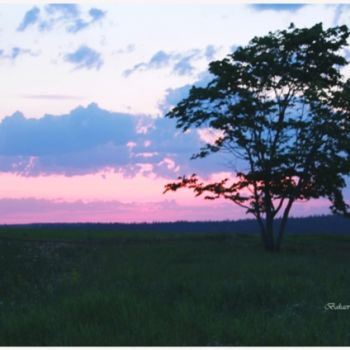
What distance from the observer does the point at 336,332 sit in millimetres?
10836

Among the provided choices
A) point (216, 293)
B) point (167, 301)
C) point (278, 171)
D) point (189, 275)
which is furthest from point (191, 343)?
point (278, 171)

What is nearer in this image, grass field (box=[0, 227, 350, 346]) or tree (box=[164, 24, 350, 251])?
grass field (box=[0, 227, 350, 346])

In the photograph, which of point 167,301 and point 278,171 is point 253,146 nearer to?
point 278,171

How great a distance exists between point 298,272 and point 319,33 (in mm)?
23224

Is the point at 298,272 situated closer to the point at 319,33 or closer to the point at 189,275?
the point at 189,275

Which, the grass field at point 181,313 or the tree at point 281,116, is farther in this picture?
the tree at point 281,116

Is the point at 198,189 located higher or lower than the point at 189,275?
higher

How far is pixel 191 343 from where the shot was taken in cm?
1019

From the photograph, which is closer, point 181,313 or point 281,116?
point 181,313

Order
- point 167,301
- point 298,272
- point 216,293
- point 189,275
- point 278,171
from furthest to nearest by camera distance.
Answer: point 278,171 < point 298,272 < point 189,275 < point 216,293 < point 167,301

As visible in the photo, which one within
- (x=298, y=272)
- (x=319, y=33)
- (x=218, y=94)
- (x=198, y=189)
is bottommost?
(x=298, y=272)

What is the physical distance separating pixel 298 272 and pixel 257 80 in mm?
21340

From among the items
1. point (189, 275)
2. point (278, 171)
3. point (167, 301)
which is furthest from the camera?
point (278, 171)

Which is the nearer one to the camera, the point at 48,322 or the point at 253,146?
the point at 48,322
